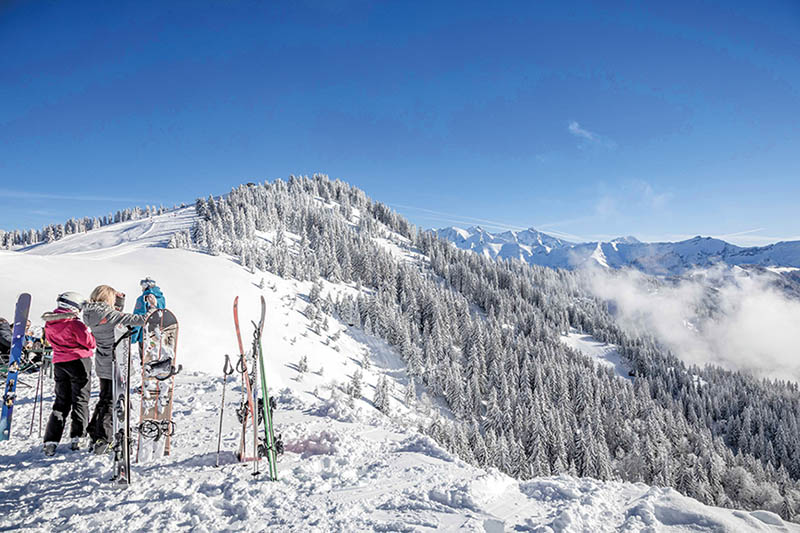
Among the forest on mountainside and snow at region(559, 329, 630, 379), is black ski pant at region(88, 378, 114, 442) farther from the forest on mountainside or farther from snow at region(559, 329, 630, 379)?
snow at region(559, 329, 630, 379)

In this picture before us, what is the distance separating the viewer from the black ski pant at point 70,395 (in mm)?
7160

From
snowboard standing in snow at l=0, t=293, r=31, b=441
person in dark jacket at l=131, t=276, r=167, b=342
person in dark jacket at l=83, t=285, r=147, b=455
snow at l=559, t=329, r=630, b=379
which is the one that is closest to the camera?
person in dark jacket at l=83, t=285, r=147, b=455

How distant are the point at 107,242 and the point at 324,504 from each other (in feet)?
436

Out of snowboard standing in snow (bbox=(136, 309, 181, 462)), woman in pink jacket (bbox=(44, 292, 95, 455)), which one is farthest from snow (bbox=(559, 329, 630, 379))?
woman in pink jacket (bbox=(44, 292, 95, 455))

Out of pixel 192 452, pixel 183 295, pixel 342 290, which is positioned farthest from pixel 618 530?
pixel 342 290

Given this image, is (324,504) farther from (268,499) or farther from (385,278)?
(385,278)

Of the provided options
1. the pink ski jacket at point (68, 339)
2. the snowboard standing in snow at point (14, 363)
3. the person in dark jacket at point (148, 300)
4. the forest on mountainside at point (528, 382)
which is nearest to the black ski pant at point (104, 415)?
the pink ski jacket at point (68, 339)

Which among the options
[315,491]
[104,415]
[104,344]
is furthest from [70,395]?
[315,491]

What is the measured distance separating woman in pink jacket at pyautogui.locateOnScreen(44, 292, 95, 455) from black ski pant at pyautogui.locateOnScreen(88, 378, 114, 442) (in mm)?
352

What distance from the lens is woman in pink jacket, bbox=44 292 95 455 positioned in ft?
23.1

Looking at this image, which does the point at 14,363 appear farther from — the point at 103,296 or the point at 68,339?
the point at 103,296

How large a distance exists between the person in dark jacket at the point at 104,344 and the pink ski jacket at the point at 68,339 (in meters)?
0.35

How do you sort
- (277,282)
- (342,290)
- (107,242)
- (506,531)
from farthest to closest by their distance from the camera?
1. (107,242)
2. (342,290)
3. (277,282)
4. (506,531)

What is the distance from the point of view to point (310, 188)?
180 m
